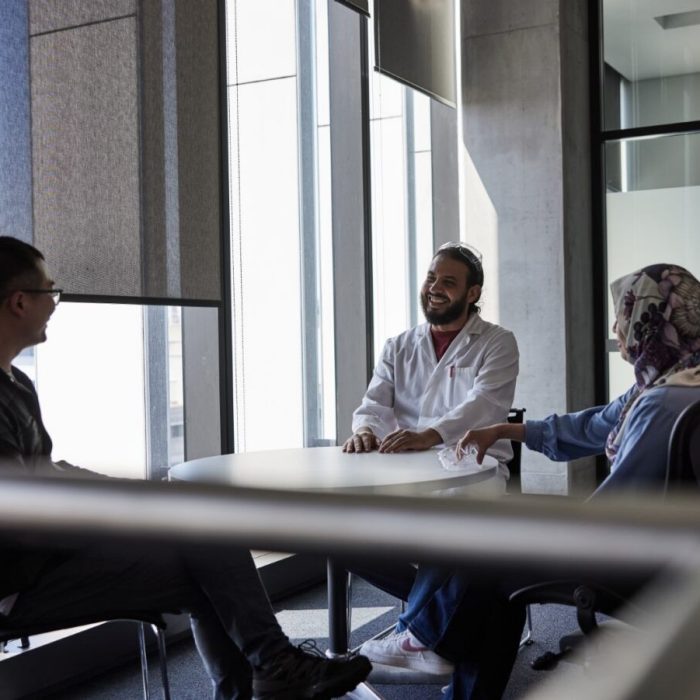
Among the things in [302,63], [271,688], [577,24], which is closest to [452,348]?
[271,688]

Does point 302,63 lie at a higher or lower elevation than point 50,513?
higher

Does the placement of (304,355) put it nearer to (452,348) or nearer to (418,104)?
(452,348)

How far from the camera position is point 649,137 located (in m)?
5.96

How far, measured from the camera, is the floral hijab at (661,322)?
2.33 metres

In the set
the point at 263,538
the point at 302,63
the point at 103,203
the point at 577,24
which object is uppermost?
the point at 577,24

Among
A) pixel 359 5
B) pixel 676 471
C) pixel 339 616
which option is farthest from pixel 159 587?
pixel 359 5

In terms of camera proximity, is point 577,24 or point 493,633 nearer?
point 493,633

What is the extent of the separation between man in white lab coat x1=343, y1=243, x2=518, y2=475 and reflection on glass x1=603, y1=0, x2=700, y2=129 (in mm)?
3017

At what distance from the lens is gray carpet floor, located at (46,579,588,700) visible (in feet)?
9.56

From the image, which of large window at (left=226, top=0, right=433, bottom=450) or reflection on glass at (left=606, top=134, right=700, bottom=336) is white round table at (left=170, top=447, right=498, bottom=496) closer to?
large window at (left=226, top=0, right=433, bottom=450)

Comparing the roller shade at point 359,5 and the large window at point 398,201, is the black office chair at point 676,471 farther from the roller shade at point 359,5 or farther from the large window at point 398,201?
the roller shade at point 359,5

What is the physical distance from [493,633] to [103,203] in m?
1.86

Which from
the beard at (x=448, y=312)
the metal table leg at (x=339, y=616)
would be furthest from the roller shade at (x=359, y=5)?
the metal table leg at (x=339, y=616)

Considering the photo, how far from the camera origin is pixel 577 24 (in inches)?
234
